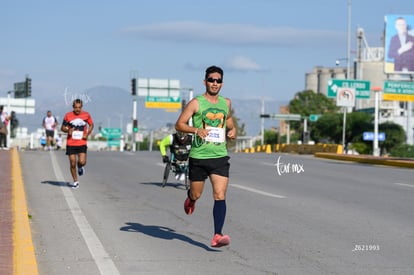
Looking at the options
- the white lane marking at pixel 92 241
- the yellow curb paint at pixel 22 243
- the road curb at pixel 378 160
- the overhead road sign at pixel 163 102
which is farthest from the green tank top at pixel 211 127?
the overhead road sign at pixel 163 102

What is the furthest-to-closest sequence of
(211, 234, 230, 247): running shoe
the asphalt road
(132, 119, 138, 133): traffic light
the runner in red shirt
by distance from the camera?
(132, 119, 138, 133): traffic light → the runner in red shirt → (211, 234, 230, 247): running shoe → the asphalt road

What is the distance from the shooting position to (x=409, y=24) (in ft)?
178

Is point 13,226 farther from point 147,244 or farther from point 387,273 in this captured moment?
point 387,273

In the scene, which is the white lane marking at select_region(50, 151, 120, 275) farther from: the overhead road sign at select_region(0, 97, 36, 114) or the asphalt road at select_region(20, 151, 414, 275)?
the overhead road sign at select_region(0, 97, 36, 114)

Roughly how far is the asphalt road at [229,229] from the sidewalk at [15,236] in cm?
16

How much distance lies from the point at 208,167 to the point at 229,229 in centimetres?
220

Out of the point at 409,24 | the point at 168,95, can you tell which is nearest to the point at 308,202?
the point at 409,24

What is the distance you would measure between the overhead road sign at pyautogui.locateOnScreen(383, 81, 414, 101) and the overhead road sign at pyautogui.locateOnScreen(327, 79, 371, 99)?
31.4 feet

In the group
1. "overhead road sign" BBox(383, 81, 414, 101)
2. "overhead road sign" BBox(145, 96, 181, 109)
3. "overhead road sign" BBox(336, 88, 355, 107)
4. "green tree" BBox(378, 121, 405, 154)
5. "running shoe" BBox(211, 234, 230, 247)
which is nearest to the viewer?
"running shoe" BBox(211, 234, 230, 247)

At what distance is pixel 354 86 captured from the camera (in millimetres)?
63188

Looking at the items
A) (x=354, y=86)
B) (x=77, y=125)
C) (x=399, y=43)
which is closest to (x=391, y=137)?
(x=354, y=86)

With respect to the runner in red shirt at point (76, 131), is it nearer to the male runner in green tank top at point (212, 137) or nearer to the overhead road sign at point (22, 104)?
the male runner in green tank top at point (212, 137)

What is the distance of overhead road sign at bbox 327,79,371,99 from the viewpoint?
6288 cm

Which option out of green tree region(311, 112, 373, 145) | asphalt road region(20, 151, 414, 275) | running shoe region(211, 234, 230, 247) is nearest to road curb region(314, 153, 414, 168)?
asphalt road region(20, 151, 414, 275)
